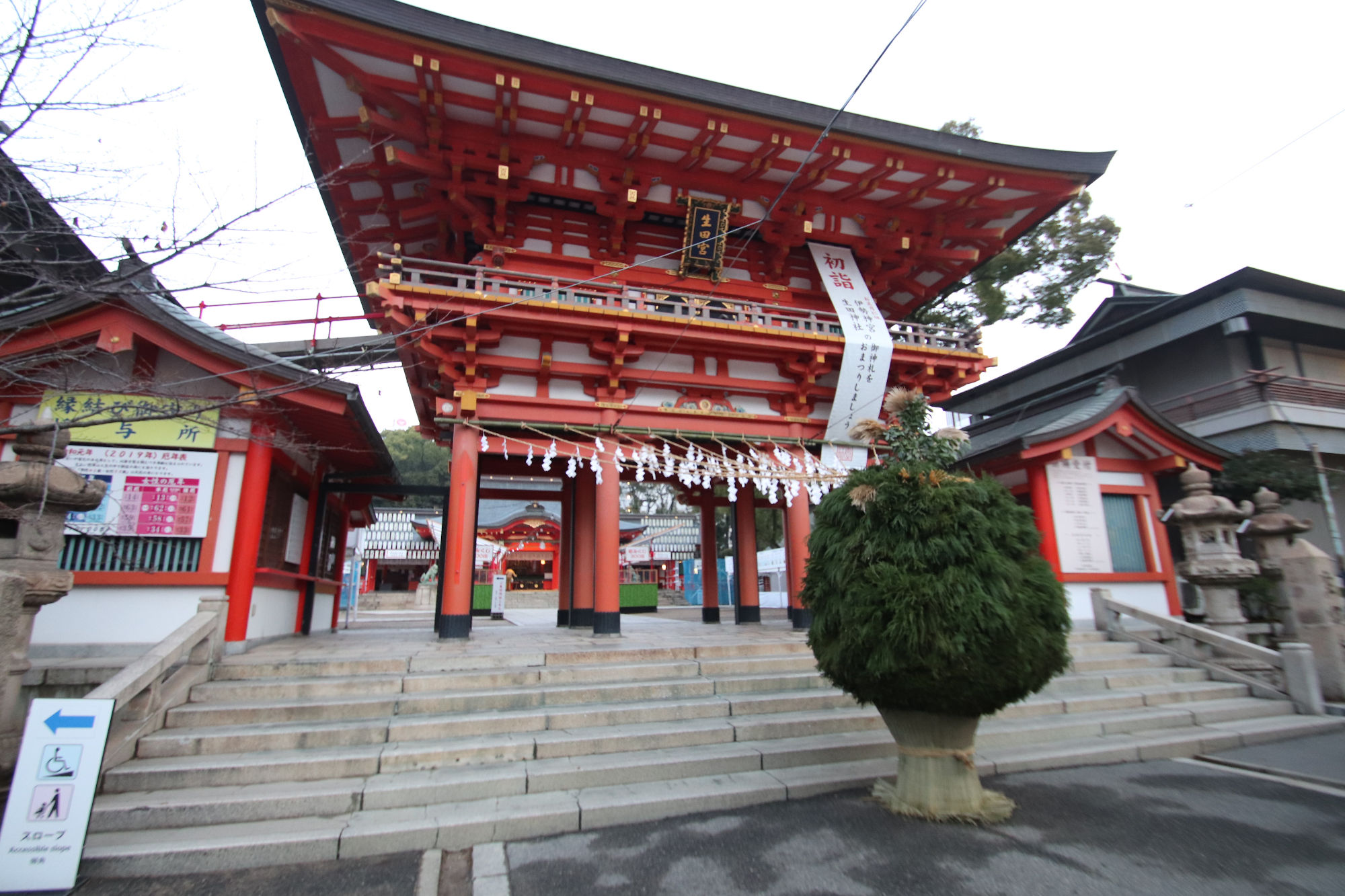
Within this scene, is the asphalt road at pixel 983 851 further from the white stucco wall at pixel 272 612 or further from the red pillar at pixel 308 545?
the red pillar at pixel 308 545

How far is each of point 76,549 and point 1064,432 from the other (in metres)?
13.5

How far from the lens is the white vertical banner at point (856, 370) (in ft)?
33.7

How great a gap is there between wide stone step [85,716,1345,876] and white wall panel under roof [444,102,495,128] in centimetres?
858

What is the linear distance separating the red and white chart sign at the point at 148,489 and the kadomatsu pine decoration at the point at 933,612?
23.0 feet

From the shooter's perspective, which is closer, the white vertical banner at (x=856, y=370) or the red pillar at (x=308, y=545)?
the red pillar at (x=308, y=545)

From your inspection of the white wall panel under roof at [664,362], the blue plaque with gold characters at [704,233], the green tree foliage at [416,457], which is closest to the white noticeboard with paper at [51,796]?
the white wall panel under roof at [664,362]

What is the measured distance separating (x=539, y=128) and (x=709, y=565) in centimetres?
938

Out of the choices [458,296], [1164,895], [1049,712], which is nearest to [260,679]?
[458,296]

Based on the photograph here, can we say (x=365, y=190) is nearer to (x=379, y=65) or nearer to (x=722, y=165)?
(x=379, y=65)

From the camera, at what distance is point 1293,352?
1570 centimetres

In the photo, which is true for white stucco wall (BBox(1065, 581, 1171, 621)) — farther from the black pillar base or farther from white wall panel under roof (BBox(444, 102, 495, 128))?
white wall panel under roof (BBox(444, 102, 495, 128))

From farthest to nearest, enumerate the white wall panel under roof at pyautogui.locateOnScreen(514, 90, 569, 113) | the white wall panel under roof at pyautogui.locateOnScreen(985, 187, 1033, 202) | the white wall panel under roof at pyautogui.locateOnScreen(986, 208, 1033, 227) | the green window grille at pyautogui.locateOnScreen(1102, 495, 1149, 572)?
the white wall panel under roof at pyautogui.locateOnScreen(986, 208, 1033, 227) → the white wall panel under roof at pyautogui.locateOnScreen(985, 187, 1033, 202) → the green window grille at pyautogui.locateOnScreen(1102, 495, 1149, 572) → the white wall panel under roof at pyautogui.locateOnScreen(514, 90, 569, 113)

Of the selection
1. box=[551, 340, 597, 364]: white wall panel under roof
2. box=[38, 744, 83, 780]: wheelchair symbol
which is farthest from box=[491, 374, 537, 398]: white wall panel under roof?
box=[38, 744, 83, 780]: wheelchair symbol

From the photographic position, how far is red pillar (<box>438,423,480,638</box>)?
848 cm
